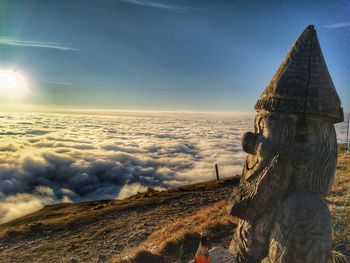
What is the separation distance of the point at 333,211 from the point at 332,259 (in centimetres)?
458

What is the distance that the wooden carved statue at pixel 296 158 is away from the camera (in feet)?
18.4

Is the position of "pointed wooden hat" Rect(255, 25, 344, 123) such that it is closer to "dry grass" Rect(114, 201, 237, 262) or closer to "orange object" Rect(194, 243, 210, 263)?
"orange object" Rect(194, 243, 210, 263)

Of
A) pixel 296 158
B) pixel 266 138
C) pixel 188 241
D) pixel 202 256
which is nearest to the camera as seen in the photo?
pixel 202 256

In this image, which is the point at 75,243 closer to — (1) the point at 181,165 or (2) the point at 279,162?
(2) the point at 279,162

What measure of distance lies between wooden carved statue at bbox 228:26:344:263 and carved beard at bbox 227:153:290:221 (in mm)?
16

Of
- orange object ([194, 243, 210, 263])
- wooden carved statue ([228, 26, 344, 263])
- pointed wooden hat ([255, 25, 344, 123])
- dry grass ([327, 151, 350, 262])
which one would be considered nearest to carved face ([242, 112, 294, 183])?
wooden carved statue ([228, 26, 344, 263])

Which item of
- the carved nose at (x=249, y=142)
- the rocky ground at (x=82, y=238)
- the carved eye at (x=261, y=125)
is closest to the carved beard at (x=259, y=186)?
the carved nose at (x=249, y=142)

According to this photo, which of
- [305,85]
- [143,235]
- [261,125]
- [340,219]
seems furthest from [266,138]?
[143,235]

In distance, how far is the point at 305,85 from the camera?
18.7 ft

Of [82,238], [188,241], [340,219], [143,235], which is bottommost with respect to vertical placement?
[82,238]

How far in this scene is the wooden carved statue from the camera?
5598 mm

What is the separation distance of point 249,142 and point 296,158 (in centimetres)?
84

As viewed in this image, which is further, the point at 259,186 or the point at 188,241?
the point at 188,241

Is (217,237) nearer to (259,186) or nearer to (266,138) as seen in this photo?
(259,186)
